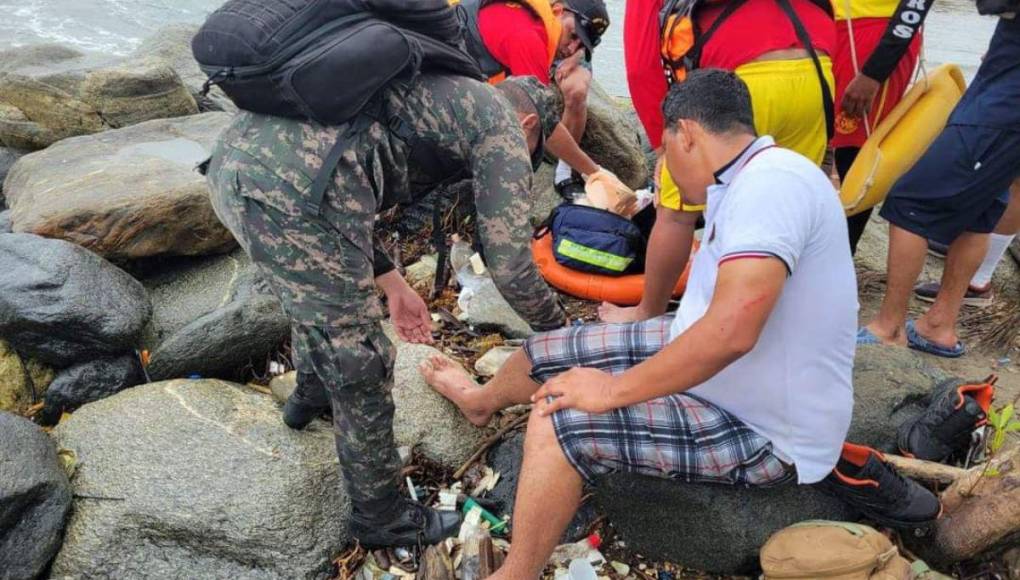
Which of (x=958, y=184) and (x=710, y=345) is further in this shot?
(x=958, y=184)

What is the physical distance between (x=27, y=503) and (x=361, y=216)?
182 centimetres

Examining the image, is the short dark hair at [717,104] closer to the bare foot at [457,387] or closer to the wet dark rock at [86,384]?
the bare foot at [457,387]

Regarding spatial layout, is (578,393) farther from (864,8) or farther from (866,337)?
(864,8)

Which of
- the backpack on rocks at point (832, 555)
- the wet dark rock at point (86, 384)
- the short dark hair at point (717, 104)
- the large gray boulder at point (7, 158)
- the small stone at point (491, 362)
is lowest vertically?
the large gray boulder at point (7, 158)

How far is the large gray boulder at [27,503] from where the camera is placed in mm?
2783

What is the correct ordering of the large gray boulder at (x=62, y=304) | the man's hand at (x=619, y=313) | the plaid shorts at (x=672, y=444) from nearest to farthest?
the plaid shorts at (x=672, y=444) < the large gray boulder at (x=62, y=304) < the man's hand at (x=619, y=313)

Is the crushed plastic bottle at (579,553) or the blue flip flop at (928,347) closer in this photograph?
the crushed plastic bottle at (579,553)

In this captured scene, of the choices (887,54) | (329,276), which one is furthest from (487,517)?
(887,54)

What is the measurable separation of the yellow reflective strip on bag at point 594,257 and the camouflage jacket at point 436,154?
1.60 m

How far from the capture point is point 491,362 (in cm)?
400

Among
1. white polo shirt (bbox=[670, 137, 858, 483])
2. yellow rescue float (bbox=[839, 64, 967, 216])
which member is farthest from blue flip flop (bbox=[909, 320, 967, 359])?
white polo shirt (bbox=[670, 137, 858, 483])

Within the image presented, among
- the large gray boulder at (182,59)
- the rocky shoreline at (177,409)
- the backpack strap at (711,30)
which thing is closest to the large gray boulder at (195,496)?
the rocky shoreline at (177,409)

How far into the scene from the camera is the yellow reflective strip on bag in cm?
457

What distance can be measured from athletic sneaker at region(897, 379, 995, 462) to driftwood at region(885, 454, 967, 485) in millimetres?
73
